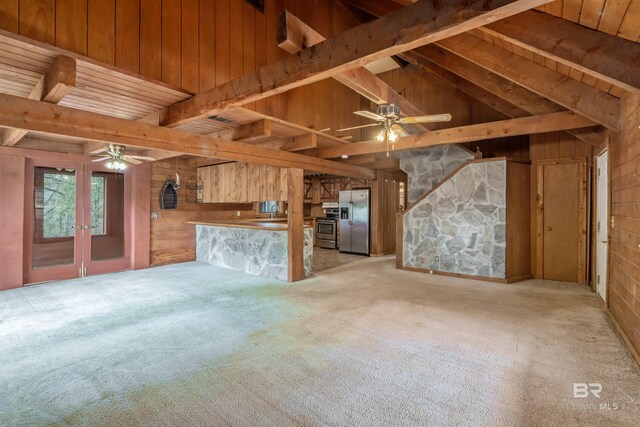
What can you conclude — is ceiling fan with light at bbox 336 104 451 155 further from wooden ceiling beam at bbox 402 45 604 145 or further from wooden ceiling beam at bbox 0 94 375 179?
wooden ceiling beam at bbox 0 94 375 179

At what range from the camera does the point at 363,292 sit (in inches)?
184

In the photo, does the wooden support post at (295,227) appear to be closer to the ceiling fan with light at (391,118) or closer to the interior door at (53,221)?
the ceiling fan with light at (391,118)

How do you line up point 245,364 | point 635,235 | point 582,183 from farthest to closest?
point 582,183, point 635,235, point 245,364

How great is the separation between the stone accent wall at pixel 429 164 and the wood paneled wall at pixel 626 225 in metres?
3.00

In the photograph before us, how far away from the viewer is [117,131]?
3346 mm

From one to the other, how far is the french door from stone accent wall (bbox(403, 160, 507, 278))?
Answer: 6.11m

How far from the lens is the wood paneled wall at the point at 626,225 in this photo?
2.75 metres

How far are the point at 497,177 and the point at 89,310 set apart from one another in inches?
253

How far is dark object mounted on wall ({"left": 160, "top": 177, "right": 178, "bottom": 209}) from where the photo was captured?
273 inches

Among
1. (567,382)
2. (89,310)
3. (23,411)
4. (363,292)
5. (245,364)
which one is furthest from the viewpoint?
(363,292)

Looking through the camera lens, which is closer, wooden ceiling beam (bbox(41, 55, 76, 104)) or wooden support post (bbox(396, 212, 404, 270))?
wooden ceiling beam (bbox(41, 55, 76, 104))

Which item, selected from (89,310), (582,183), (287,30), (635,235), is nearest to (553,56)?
(635,235)

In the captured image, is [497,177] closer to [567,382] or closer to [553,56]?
[553,56]

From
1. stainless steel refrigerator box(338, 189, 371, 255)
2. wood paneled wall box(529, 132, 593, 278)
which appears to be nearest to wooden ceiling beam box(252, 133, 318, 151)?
stainless steel refrigerator box(338, 189, 371, 255)
